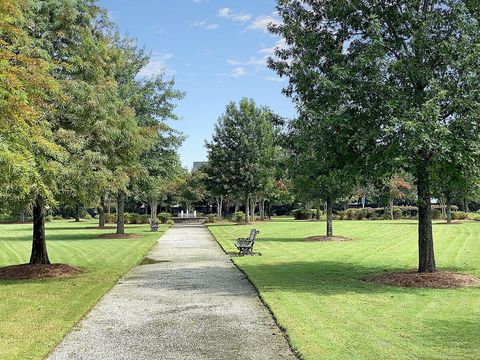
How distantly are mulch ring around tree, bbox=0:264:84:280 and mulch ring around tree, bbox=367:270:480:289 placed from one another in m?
8.39

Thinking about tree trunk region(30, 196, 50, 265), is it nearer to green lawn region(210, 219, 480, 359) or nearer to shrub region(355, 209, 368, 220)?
green lawn region(210, 219, 480, 359)

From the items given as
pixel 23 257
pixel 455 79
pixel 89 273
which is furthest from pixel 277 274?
pixel 23 257

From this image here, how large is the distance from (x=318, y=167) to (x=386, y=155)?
6.00 feet

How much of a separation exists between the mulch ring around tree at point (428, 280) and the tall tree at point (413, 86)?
1.83ft

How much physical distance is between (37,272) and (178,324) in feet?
25.4

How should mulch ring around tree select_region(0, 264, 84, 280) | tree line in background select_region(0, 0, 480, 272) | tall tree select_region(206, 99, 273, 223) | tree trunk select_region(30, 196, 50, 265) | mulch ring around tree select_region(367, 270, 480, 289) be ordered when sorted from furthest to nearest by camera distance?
tall tree select_region(206, 99, 273, 223), tree trunk select_region(30, 196, 50, 265), mulch ring around tree select_region(0, 264, 84, 280), mulch ring around tree select_region(367, 270, 480, 289), tree line in background select_region(0, 0, 480, 272)

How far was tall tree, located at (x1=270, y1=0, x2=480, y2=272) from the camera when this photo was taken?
34.2 ft

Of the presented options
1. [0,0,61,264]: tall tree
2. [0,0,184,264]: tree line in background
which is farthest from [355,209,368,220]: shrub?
[0,0,61,264]: tall tree

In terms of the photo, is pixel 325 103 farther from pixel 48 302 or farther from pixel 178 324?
pixel 48 302

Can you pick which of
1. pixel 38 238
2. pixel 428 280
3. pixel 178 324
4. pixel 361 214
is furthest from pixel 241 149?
pixel 178 324

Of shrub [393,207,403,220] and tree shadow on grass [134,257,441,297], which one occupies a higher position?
shrub [393,207,403,220]

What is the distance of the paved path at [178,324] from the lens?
21.6 feet

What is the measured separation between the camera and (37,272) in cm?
1419

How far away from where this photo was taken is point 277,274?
13.6 meters
